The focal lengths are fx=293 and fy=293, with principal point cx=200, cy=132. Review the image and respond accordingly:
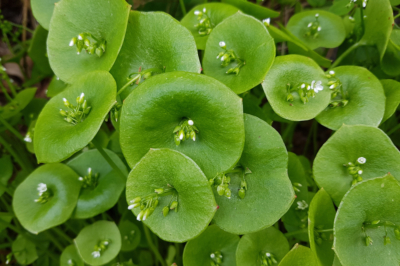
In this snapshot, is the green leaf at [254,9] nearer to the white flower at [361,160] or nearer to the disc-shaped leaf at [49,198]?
the white flower at [361,160]

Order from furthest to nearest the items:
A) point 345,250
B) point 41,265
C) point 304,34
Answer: point 41,265, point 304,34, point 345,250

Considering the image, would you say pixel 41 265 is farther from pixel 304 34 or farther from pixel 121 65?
pixel 304 34

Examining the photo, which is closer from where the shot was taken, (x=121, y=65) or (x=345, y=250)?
(x=345, y=250)

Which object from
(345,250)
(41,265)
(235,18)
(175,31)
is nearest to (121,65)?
(175,31)

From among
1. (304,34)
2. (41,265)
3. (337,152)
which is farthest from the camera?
(41,265)

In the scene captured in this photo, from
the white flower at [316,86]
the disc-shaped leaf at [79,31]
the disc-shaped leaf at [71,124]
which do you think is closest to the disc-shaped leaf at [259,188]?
the white flower at [316,86]

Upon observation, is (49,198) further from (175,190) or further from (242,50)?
(242,50)

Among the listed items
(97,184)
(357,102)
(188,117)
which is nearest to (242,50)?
(188,117)

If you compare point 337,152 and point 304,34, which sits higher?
point 304,34
